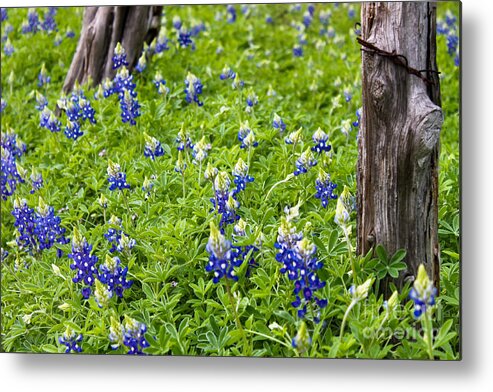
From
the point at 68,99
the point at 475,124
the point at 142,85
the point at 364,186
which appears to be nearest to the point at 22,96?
the point at 68,99

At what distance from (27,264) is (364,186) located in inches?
55.3

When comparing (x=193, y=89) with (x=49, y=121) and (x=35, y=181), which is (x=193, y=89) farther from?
(x=35, y=181)

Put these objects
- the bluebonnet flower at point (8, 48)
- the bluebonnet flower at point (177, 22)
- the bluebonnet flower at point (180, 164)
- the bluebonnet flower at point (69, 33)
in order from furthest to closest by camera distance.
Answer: the bluebonnet flower at point (177, 22) < the bluebonnet flower at point (69, 33) < the bluebonnet flower at point (8, 48) < the bluebonnet flower at point (180, 164)

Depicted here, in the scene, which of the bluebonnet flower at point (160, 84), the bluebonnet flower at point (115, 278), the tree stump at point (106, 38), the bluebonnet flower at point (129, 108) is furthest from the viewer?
the tree stump at point (106, 38)

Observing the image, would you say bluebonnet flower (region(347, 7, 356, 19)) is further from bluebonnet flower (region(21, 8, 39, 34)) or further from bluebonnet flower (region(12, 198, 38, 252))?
bluebonnet flower (region(12, 198, 38, 252))

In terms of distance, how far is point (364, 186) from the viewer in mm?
3018

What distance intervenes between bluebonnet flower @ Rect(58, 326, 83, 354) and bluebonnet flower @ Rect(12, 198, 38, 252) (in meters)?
0.43

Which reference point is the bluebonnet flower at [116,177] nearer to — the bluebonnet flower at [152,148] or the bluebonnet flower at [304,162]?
the bluebonnet flower at [152,148]

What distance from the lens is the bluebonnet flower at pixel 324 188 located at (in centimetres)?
323

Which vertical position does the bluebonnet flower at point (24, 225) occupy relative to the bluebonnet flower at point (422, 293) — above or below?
above

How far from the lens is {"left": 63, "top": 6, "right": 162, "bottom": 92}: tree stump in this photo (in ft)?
13.4

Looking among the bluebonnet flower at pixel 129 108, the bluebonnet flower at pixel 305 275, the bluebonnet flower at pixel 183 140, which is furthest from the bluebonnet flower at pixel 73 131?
the bluebonnet flower at pixel 305 275

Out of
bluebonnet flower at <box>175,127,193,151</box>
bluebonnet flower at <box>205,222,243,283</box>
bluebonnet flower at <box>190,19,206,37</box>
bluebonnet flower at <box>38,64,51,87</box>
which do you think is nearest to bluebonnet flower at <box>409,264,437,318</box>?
bluebonnet flower at <box>205,222,243,283</box>

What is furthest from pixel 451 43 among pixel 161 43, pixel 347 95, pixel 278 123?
pixel 161 43
